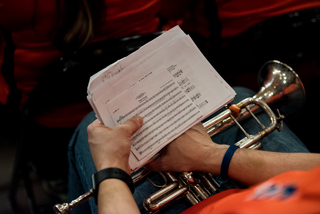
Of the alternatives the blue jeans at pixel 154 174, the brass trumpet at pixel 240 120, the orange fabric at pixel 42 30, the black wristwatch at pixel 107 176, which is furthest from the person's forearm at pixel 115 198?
the orange fabric at pixel 42 30

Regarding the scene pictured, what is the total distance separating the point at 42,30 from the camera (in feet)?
3.01

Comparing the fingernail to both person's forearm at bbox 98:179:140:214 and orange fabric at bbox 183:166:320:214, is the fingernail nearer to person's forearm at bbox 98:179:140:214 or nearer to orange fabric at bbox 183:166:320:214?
person's forearm at bbox 98:179:140:214

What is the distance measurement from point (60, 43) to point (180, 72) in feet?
2.02

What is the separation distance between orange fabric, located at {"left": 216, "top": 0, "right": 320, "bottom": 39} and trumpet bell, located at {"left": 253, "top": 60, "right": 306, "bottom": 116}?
307 mm

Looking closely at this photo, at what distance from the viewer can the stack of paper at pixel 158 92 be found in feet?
2.01

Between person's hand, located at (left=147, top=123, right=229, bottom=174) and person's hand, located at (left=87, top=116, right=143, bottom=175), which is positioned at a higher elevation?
Result: person's hand, located at (left=87, top=116, right=143, bottom=175)

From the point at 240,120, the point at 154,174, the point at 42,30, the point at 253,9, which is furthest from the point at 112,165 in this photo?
the point at 253,9

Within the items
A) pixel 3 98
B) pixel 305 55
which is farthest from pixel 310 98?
pixel 3 98

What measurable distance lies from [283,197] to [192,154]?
376 mm

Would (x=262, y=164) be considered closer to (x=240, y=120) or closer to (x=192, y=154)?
(x=192, y=154)

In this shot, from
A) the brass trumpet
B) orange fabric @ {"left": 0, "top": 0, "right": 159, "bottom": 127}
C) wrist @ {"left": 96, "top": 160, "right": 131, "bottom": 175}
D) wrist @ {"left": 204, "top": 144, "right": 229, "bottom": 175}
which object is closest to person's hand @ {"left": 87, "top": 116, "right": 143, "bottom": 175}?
wrist @ {"left": 96, "top": 160, "right": 131, "bottom": 175}

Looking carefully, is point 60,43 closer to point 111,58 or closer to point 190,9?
point 111,58

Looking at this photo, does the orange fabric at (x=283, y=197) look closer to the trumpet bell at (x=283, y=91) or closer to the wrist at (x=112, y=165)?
the wrist at (x=112, y=165)

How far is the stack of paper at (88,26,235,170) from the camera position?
61 centimetres
